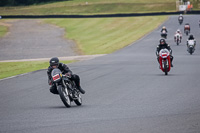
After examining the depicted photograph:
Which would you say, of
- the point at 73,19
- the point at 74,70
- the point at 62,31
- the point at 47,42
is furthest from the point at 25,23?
the point at 74,70

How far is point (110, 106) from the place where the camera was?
10914 millimetres

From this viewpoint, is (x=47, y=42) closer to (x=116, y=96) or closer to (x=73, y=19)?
(x=73, y=19)

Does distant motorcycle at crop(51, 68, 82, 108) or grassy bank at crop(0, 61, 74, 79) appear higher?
distant motorcycle at crop(51, 68, 82, 108)

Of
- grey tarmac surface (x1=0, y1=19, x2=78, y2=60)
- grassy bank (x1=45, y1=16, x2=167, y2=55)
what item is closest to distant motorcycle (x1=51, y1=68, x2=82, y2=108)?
grey tarmac surface (x1=0, y1=19, x2=78, y2=60)

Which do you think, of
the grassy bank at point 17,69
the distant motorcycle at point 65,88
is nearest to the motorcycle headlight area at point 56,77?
the distant motorcycle at point 65,88

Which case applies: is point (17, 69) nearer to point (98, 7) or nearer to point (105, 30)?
point (105, 30)

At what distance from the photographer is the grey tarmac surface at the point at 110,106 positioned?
26.1 feet

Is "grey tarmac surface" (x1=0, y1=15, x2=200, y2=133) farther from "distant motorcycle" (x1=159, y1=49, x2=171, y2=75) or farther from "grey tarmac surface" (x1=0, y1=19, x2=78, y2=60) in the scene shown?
"grey tarmac surface" (x1=0, y1=19, x2=78, y2=60)

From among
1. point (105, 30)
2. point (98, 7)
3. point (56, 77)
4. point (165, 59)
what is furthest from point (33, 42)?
point (98, 7)

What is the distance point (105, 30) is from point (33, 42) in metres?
12.5

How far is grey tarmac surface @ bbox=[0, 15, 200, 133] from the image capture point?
26.1ft

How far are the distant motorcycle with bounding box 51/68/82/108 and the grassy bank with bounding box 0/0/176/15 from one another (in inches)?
2893

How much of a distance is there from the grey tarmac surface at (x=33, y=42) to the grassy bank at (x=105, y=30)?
1.51 metres

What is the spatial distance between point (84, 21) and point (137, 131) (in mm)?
62294
